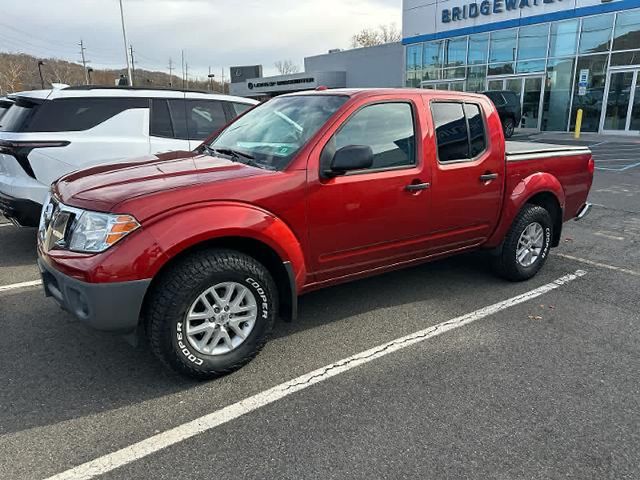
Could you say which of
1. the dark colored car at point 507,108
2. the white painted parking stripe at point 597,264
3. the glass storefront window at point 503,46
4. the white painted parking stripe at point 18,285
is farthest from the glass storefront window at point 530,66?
the white painted parking stripe at point 18,285

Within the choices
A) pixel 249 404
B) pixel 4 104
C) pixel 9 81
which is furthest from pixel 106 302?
pixel 9 81

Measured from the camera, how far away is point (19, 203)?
16.7ft

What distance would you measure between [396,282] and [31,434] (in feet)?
10.6

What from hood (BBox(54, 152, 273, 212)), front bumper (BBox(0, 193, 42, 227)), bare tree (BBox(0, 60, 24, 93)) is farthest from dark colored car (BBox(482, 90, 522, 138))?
bare tree (BBox(0, 60, 24, 93))

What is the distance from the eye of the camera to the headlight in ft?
8.95

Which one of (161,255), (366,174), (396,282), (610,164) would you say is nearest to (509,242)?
(396,282)

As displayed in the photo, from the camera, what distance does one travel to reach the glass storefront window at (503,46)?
76.5 feet

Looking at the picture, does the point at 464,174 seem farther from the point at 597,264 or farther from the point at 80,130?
the point at 80,130

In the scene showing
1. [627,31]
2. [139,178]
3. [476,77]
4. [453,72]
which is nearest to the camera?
[139,178]

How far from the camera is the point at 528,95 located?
23031 millimetres

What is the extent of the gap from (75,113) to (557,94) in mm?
21382

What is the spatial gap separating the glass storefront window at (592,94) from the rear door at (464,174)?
18912 mm

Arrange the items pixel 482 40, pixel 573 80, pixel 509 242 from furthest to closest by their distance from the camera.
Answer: pixel 482 40, pixel 573 80, pixel 509 242

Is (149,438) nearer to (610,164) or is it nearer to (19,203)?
(19,203)
